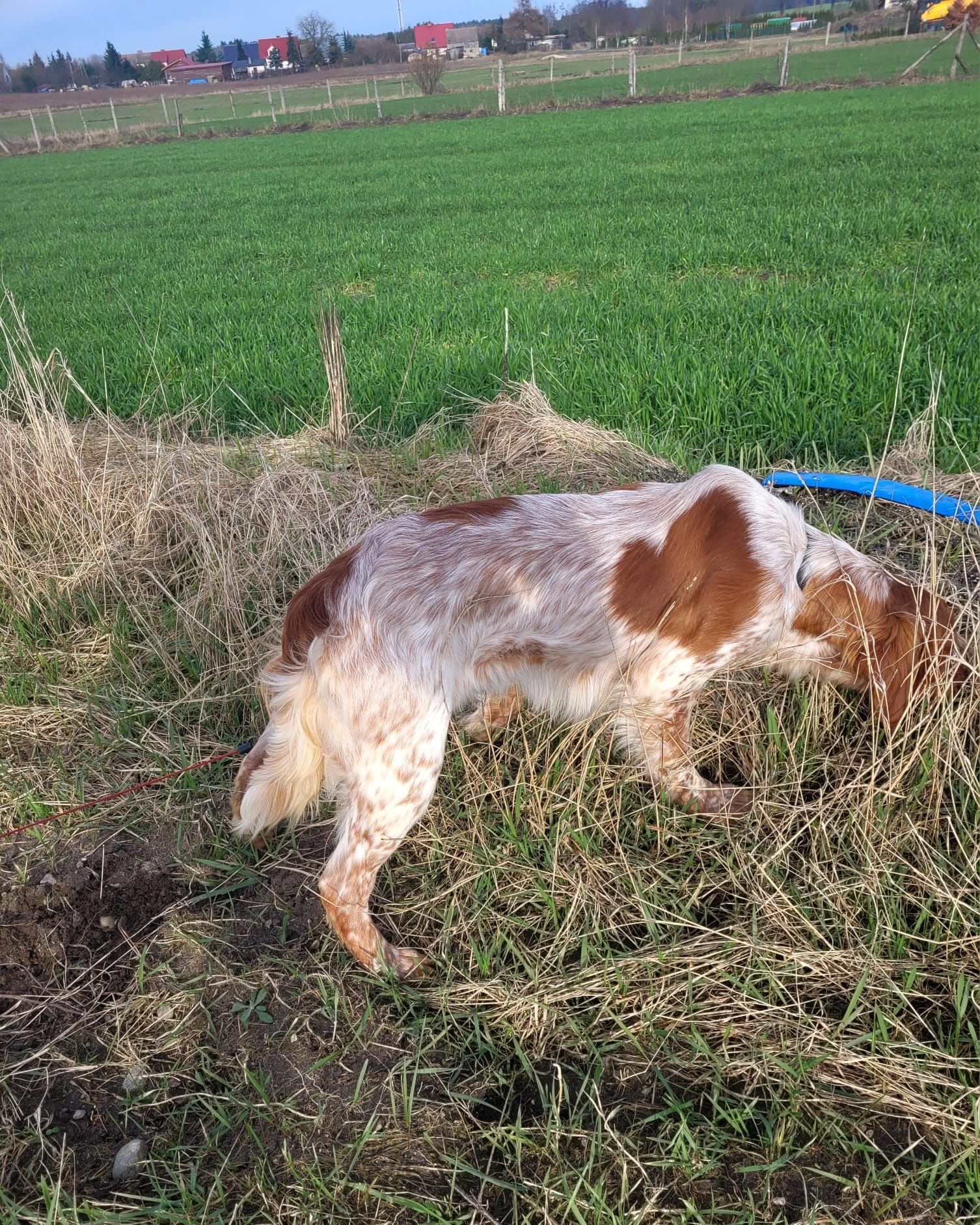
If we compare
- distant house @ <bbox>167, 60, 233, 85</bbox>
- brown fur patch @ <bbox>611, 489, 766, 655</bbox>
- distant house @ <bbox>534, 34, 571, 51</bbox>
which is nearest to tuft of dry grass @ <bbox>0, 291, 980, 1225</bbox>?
brown fur patch @ <bbox>611, 489, 766, 655</bbox>

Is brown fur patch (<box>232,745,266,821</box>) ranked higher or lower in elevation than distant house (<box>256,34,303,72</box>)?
lower

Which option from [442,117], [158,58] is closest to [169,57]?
[158,58]

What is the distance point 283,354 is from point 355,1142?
18.9 ft

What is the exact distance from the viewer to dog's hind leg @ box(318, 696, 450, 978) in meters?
2.22

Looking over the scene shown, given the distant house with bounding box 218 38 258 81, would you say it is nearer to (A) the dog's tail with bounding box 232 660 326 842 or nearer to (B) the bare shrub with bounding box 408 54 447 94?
(B) the bare shrub with bounding box 408 54 447 94

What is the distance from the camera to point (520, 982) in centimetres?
213

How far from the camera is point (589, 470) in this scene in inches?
159

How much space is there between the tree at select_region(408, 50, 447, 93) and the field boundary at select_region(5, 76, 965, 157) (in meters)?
9.03

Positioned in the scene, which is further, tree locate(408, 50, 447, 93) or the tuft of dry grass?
tree locate(408, 50, 447, 93)

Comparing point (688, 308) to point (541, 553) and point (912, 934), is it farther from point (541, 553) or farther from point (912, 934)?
point (912, 934)

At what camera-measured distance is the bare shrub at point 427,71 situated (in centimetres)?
4231

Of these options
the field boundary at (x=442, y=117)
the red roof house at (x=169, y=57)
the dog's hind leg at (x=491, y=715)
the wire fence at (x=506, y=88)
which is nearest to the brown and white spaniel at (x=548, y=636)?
the dog's hind leg at (x=491, y=715)

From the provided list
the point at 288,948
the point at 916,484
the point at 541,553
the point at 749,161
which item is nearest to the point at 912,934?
the point at 541,553

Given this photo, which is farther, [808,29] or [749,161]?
[808,29]
